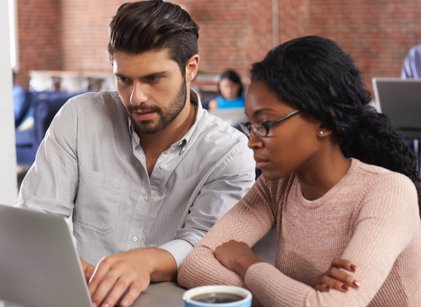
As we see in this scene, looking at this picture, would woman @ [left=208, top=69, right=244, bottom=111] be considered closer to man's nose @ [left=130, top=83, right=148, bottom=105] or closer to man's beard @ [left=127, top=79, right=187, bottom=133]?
man's beard @ [left=127, top=79, right=187, bottom=133]

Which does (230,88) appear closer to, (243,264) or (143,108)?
(143,108)

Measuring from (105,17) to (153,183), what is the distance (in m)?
8.99

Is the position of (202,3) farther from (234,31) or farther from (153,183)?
(153,183)

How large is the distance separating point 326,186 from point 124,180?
0.69 metres

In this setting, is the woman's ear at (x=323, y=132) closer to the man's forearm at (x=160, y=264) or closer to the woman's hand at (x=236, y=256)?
the woman's hand at (x=236, y=256)

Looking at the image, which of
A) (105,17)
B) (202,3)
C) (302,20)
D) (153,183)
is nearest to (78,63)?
(105,17)

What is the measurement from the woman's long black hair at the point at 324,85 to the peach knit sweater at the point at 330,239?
9cm

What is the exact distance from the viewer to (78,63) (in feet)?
36.8

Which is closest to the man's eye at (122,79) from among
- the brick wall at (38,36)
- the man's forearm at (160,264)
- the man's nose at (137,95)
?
the man's nose at (137,95)

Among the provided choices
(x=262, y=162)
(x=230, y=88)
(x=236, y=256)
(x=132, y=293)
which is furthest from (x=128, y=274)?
(x=230, y=88)

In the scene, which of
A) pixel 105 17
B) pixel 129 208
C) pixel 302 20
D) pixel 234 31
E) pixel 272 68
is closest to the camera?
pixel 272 68

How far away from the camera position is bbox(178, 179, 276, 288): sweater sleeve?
1.61m

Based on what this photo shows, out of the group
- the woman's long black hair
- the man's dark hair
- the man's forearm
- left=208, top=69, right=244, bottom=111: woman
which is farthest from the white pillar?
left=208, top=69, right=244, bottom=111: woman

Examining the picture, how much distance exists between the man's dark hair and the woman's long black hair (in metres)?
0.48
